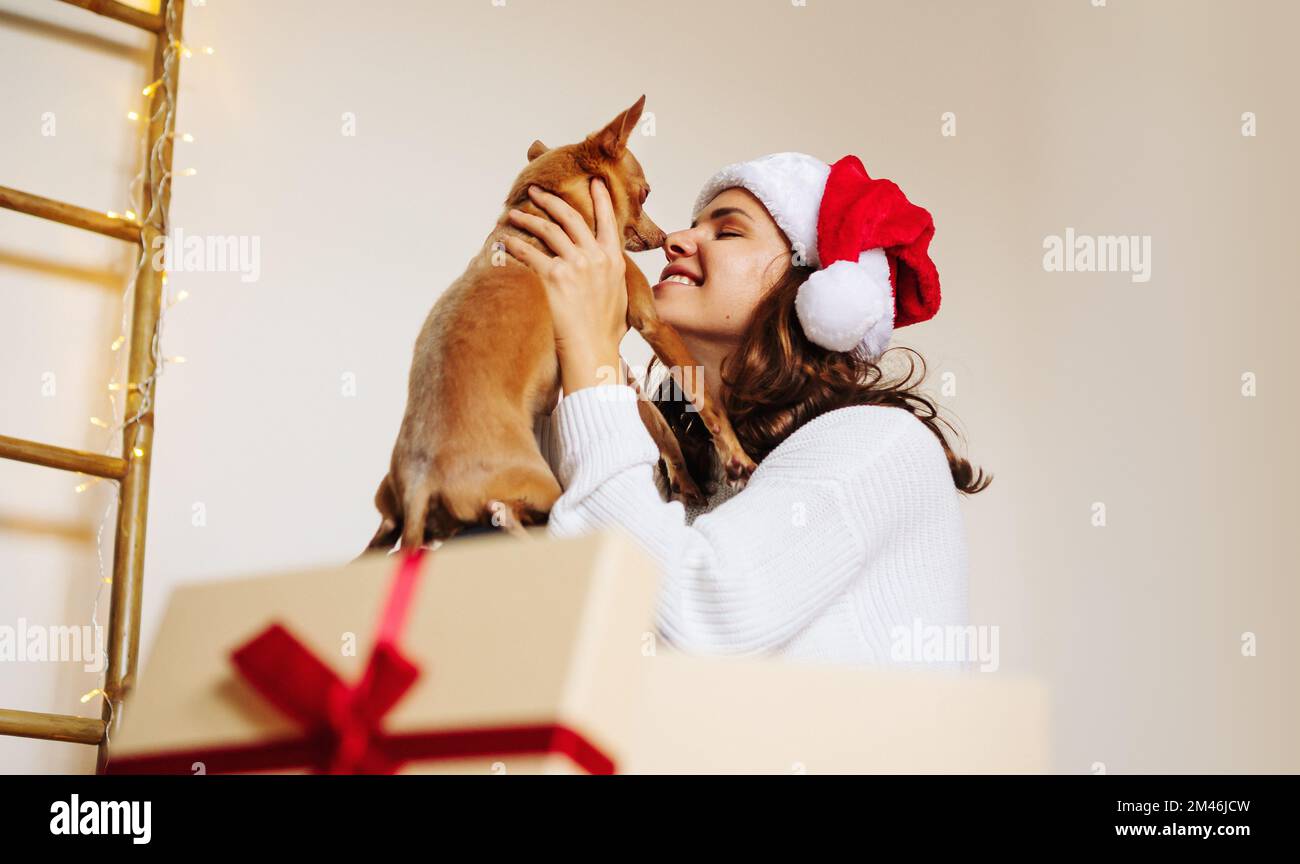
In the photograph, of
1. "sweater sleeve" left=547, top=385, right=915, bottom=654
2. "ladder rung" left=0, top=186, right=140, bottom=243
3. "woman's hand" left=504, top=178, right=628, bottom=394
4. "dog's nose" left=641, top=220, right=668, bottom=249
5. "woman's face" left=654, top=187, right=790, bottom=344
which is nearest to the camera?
"sweater sleeve" left=547, top=385, right=915, bottom=654

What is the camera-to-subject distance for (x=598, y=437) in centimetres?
117

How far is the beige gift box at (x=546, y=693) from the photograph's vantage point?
0.57m

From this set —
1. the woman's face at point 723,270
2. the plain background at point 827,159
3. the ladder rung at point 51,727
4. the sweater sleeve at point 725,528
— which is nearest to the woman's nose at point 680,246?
the woman's face at point 723,270

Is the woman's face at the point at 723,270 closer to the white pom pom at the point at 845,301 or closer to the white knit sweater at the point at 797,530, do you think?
the white pom pom at the point at 845,301

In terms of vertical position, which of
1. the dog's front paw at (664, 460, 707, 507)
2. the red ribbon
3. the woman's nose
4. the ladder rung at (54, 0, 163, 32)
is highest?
the ladder rung at (54, 0, 163, 32)

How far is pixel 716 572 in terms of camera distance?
101 cm

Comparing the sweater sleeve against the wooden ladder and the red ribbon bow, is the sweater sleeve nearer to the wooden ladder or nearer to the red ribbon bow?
the red ribbon bow

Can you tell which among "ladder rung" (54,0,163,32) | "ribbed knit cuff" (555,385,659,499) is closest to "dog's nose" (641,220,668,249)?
"ribbed knit cuff" (555,385,659,499)

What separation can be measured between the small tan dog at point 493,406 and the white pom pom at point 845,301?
15 cm

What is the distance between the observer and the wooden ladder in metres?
1.90

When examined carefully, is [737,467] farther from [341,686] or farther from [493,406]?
[341,686]

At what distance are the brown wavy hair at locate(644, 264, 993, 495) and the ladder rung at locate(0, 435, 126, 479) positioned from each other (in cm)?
91
